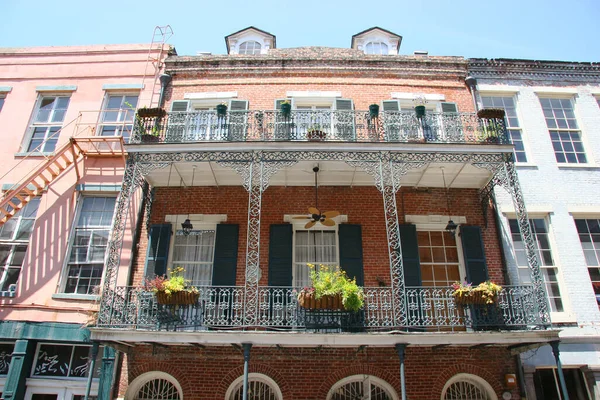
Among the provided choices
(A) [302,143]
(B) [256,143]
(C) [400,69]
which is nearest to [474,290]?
(A) [302,143]

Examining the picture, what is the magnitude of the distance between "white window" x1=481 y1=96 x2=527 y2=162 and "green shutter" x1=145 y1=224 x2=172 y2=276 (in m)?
9.09

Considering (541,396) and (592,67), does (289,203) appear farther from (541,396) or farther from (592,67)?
(592,67)

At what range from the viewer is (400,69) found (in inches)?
454

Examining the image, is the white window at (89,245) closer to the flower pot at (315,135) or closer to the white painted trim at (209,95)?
the white painted trim at (209,95)

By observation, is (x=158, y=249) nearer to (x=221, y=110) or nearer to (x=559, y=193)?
(x=221, y=110)

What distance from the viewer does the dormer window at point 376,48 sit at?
12.6 m

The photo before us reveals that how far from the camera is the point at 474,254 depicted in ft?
30.5

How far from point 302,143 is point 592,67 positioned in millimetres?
9153

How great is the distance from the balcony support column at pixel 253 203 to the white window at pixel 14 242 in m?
5.24

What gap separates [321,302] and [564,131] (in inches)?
332

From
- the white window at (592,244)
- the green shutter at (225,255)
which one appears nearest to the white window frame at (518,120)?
the white window at (592,244)

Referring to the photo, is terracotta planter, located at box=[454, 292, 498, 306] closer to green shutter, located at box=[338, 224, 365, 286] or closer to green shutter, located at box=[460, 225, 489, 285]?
green shutter, located at box=[460, 225, 489, 285]

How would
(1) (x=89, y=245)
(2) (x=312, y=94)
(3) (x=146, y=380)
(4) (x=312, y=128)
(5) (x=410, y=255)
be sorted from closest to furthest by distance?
(3) (x=146, y=380) < (4) (x=312, y=128) < (5) (x=410, y=255) < (1) (x=89, y=245) < (2) (x=312, y=94)

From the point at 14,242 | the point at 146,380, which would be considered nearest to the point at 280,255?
the point at 146,380
